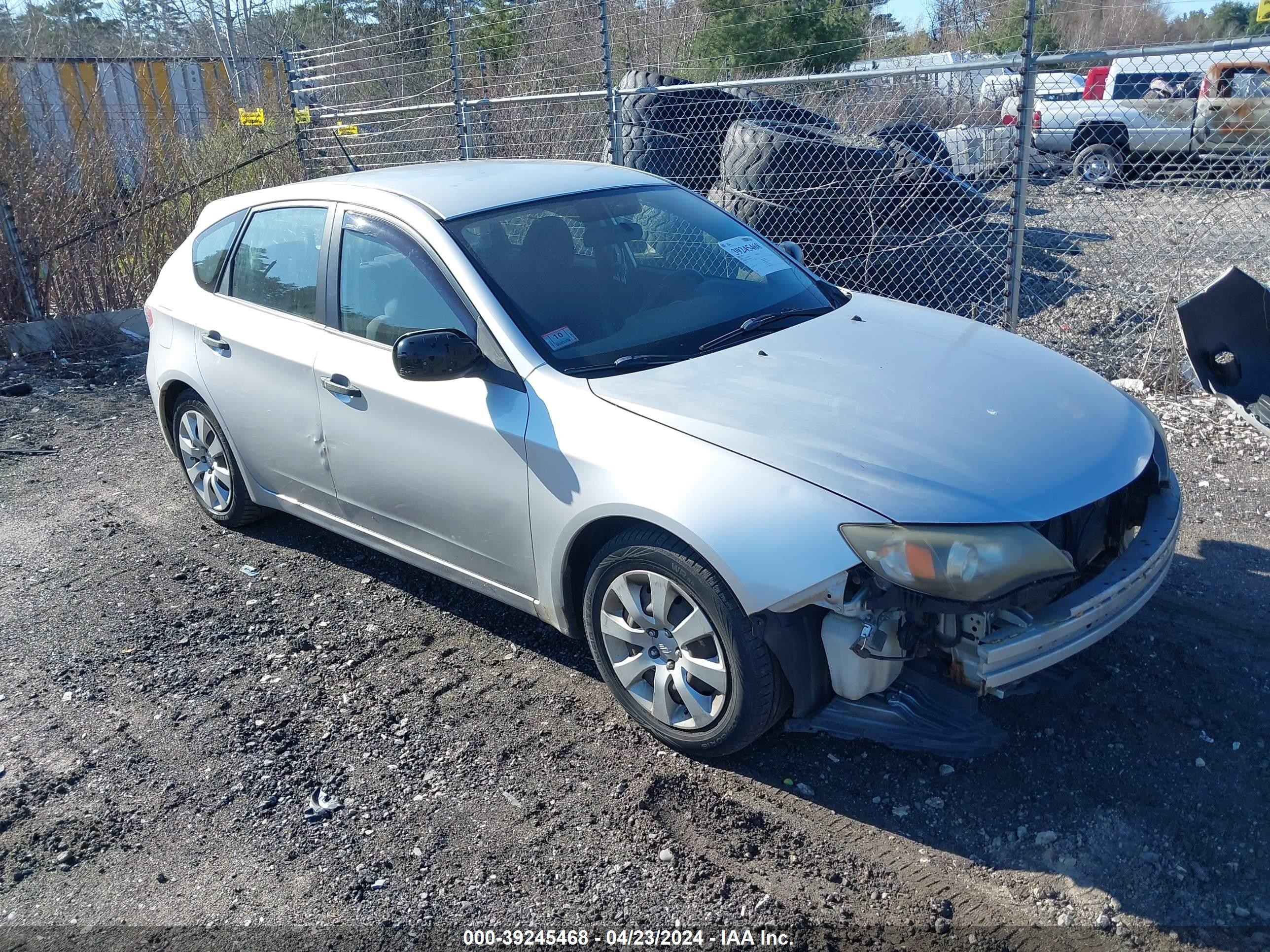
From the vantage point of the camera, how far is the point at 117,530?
222 inches

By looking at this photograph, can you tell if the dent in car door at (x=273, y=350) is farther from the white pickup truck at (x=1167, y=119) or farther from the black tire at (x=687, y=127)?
the black tire at (x=687, y=127)

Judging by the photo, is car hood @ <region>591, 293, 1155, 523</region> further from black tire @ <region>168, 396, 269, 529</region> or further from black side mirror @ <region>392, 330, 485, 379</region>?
black tire @ <region>168, 396, 269, 529</region>

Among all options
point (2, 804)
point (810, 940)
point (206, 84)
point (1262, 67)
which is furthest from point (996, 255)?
point (206, 84)

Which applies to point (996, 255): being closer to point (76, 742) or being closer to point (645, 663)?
point (645, 663)

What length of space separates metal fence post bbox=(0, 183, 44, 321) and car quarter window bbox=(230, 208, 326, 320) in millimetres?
5691

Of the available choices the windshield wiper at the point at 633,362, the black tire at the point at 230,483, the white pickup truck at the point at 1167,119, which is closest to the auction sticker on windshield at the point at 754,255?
the windshield wiper at the point at 633,362

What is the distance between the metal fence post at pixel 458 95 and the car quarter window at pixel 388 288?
6730mm

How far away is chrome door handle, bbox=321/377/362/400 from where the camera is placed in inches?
160

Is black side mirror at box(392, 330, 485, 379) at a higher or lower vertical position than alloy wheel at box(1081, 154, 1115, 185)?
higher

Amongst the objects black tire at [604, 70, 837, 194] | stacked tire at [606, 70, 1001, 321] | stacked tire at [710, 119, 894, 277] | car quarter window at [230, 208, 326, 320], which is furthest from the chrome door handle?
black tire at [604, 70, 837, 194]

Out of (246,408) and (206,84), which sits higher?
(206,84)

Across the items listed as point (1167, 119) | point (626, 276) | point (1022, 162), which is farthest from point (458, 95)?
point (1167, 119)

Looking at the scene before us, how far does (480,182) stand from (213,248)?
1.63m

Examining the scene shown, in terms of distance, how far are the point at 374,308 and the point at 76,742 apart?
1.96 metres
